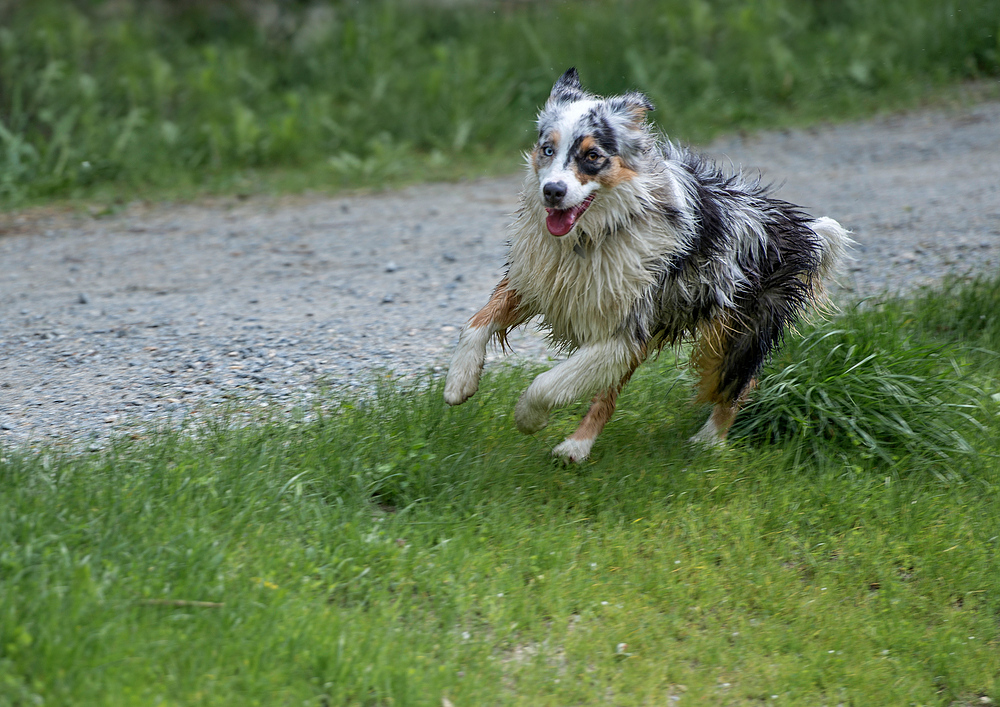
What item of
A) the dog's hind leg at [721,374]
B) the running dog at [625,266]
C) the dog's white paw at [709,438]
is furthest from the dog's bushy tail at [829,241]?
the dog's white paw at [709,438]

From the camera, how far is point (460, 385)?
4188 millimetres

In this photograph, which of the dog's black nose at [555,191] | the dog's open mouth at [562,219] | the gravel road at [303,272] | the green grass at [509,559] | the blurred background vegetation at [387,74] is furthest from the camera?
the blurred background vegetation at [387,74]

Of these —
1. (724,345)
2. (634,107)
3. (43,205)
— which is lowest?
(43,205)

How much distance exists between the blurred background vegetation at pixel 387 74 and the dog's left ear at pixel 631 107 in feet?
19.1

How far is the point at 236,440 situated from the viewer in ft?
13.8

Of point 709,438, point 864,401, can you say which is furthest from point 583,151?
point 864,401

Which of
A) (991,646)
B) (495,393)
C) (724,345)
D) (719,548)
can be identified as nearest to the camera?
(991,646)

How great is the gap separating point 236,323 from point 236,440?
78.3 inches

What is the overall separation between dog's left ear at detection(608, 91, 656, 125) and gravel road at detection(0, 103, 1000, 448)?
1.95 metres

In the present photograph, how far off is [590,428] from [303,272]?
11.3 feet

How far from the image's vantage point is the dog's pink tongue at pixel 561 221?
12.8 ft

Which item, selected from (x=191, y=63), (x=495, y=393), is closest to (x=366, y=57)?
(x=191, y=63)

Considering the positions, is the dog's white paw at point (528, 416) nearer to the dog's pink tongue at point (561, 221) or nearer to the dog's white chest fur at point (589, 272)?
the dog's white chest fur at point (589, 272)

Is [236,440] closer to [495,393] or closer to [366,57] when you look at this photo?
[495,393]
